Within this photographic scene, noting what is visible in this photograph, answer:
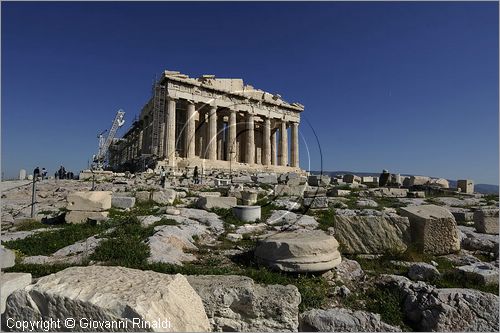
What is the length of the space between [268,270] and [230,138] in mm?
33184

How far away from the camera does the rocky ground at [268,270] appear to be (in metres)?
3.28

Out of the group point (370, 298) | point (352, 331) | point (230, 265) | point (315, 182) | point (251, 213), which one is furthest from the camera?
point (315, 182)

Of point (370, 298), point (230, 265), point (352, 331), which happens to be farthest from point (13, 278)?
point (370, 298)

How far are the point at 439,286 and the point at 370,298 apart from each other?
1.22 m

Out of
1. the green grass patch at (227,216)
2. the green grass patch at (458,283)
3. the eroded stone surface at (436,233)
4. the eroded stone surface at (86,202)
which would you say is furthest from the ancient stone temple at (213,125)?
the green grass patch at (458,283)

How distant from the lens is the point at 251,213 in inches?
398

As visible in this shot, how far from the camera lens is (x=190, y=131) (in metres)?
36.1

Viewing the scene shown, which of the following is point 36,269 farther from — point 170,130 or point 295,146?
point 295,146

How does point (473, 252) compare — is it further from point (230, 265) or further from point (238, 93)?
point (238, 93)

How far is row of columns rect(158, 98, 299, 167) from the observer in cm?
3209

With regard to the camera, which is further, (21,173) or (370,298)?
(21,173)

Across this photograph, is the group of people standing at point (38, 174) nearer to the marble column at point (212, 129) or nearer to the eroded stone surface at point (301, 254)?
the eroded stone surface at point (301, 254)

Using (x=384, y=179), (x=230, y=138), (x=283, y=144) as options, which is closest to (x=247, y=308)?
(x=384, y=179)

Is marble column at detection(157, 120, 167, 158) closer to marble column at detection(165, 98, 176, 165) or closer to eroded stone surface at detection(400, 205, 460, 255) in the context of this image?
marble column at detection(165, 98, 176, 165)
